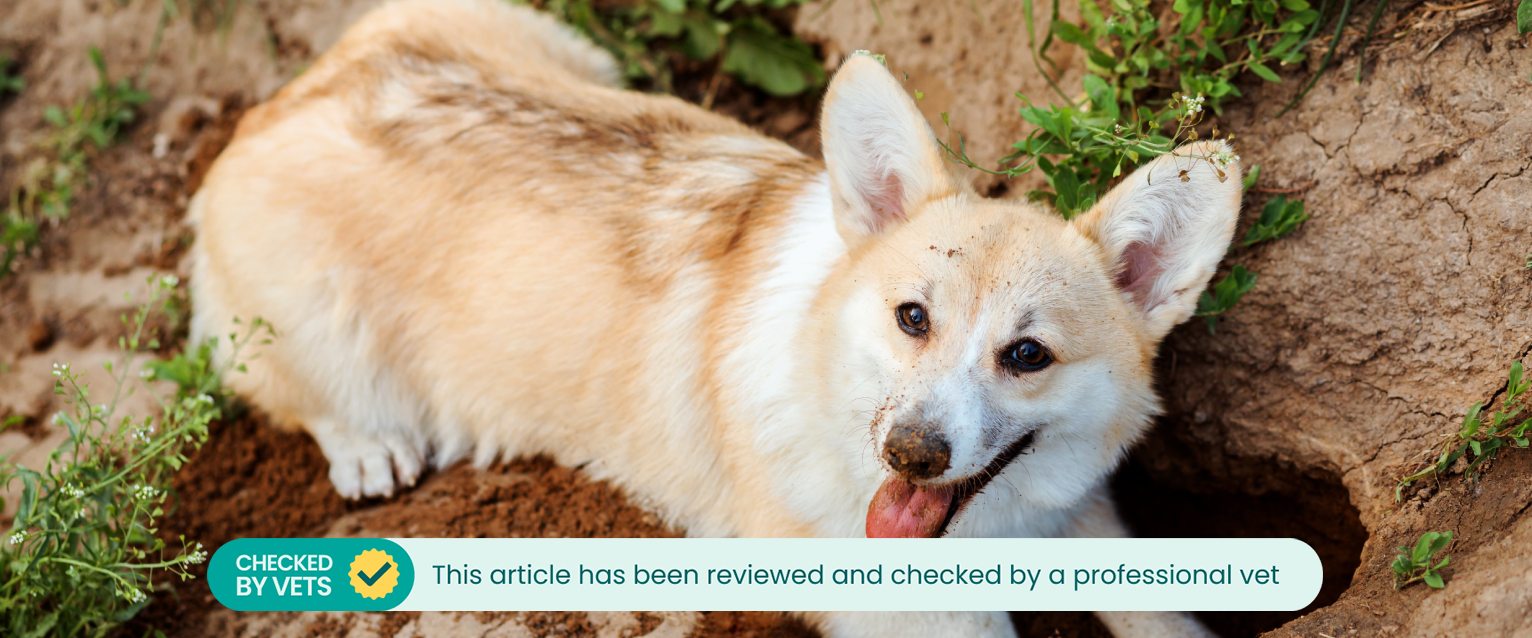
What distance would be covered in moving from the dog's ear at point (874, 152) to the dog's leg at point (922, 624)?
108 centimetres

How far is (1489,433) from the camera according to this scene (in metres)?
3.14

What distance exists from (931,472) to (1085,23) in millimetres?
2008

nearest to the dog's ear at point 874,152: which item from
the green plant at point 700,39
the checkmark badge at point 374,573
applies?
the checkmark badge at point 374,573

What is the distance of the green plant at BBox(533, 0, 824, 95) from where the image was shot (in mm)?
5098

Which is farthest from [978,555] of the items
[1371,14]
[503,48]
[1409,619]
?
[503,48]

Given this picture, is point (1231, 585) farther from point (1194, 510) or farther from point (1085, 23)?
point (1085, 23)

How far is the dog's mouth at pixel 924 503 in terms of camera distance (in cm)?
301

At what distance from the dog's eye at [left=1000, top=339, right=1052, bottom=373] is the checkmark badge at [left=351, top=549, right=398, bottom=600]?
203cm

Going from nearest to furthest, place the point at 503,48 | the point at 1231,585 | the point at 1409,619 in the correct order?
the point at 1409,619
the point at 1231,585
the point at 503,48

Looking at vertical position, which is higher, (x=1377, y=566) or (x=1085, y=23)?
(x=1085, y=23)

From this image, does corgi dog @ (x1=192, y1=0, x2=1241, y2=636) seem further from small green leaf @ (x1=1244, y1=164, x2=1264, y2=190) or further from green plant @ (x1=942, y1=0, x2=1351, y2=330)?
small green leaf @ (x1=1244, y1=164, x2=1264, y2=190)

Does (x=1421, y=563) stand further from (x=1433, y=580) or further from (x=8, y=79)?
(x=8, y=79)

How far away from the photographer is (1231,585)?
133 inches

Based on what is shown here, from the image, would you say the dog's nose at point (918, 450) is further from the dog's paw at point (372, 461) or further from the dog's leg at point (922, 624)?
the dog's paw at point (372, 461)
